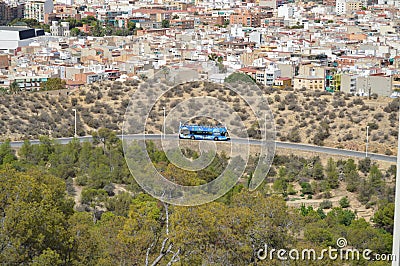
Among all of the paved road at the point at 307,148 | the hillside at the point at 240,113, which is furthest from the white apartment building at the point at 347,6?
the paved road at the point at 307,148

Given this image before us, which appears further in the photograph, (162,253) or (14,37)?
(14,37)

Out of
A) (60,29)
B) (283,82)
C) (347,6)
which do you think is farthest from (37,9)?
(283,82)

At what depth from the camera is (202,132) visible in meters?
11.6

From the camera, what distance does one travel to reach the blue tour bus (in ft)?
37.5

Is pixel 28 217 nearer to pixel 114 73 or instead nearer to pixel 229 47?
pixel 114 73

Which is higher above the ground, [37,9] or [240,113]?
[37,9]

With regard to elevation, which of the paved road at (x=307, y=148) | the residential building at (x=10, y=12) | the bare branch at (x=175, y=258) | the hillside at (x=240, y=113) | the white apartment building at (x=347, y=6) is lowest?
the paved road at (x=307, y=148)

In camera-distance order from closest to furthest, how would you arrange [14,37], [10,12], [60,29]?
1. [14,37]
2. [60,29]
3. [10,12]

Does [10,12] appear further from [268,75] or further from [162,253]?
[162,253]

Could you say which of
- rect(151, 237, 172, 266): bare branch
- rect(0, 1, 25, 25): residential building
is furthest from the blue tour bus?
rect(0, 1, 25, 25): residential building

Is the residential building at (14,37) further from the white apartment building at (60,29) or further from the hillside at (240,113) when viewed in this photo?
the hillside at (240,113)

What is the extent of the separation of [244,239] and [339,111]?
9.82 m

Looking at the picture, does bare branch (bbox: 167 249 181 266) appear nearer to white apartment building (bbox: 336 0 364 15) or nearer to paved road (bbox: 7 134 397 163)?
paved road (bbox: 7 134 397 163)

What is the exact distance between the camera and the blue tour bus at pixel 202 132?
37.5 feet
